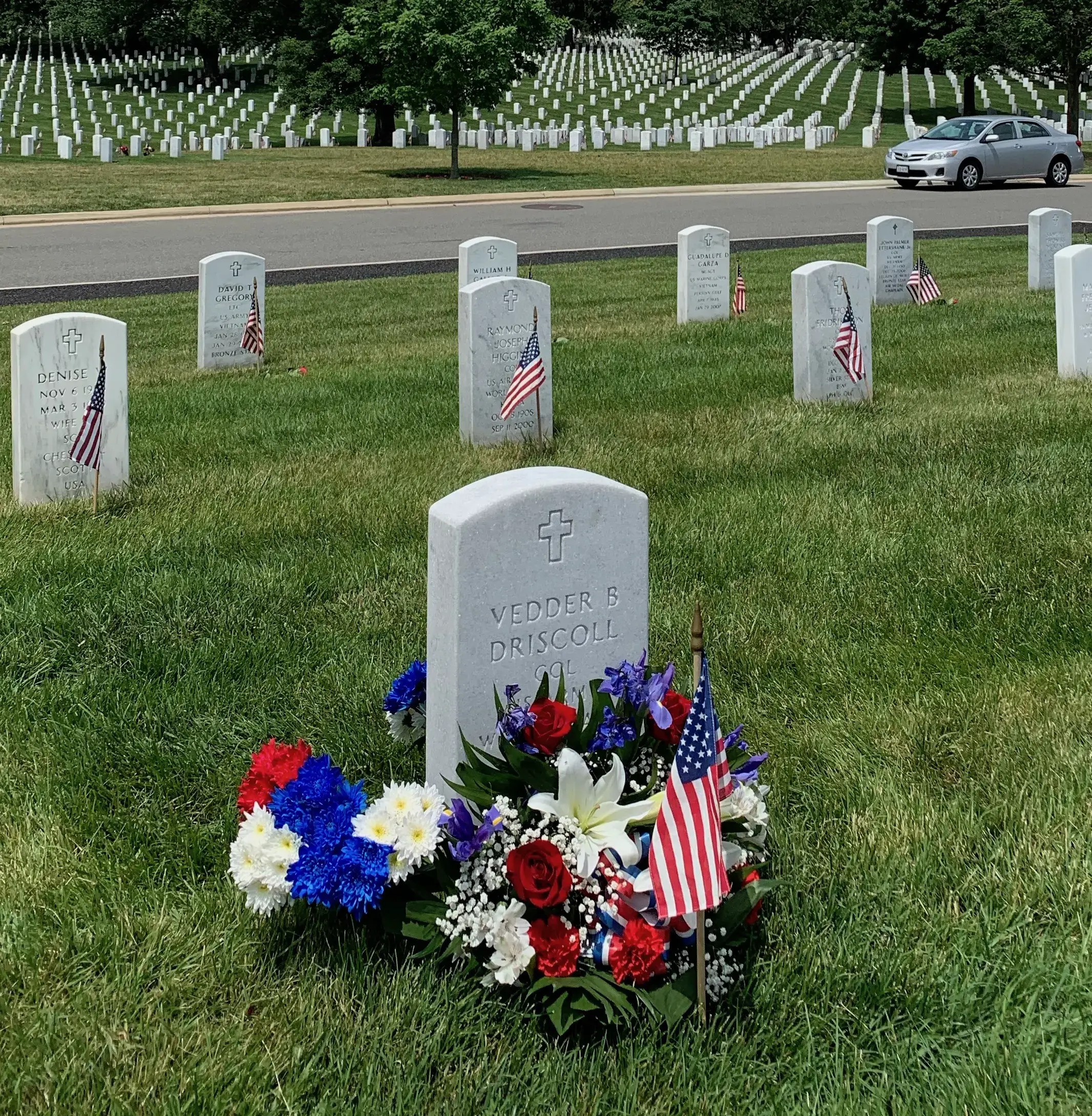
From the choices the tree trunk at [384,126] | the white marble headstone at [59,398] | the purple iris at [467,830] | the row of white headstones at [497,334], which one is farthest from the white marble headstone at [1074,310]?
the tree trunk at [384,126]

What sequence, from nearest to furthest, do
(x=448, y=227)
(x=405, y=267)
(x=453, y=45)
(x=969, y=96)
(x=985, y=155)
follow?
(x=405, y=267)
(x=448, y=227)
(x=985, y=155)
(x=453, y=45)
(x=969, y=96)

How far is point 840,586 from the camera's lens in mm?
5492

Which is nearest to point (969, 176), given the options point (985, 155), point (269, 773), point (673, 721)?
point (985, 155)

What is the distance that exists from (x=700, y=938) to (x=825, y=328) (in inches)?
267

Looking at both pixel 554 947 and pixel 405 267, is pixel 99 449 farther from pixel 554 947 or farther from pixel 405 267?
pixel 405 267

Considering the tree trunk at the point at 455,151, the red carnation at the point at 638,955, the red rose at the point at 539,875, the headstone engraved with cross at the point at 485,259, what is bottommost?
the red carnation at the point at 638,955

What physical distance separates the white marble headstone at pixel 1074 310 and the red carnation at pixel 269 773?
7.50 meters

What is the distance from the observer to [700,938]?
2.83 m

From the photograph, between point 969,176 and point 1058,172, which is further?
point 1058,172

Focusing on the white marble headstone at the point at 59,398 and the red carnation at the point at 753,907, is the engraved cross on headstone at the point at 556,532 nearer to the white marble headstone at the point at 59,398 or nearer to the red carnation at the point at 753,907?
the red carnation at the point at 753,907

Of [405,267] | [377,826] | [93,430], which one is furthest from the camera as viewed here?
[405,267]

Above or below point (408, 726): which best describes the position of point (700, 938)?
below

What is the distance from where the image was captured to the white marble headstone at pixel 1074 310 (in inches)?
364

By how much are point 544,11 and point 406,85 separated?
416 centimetres
